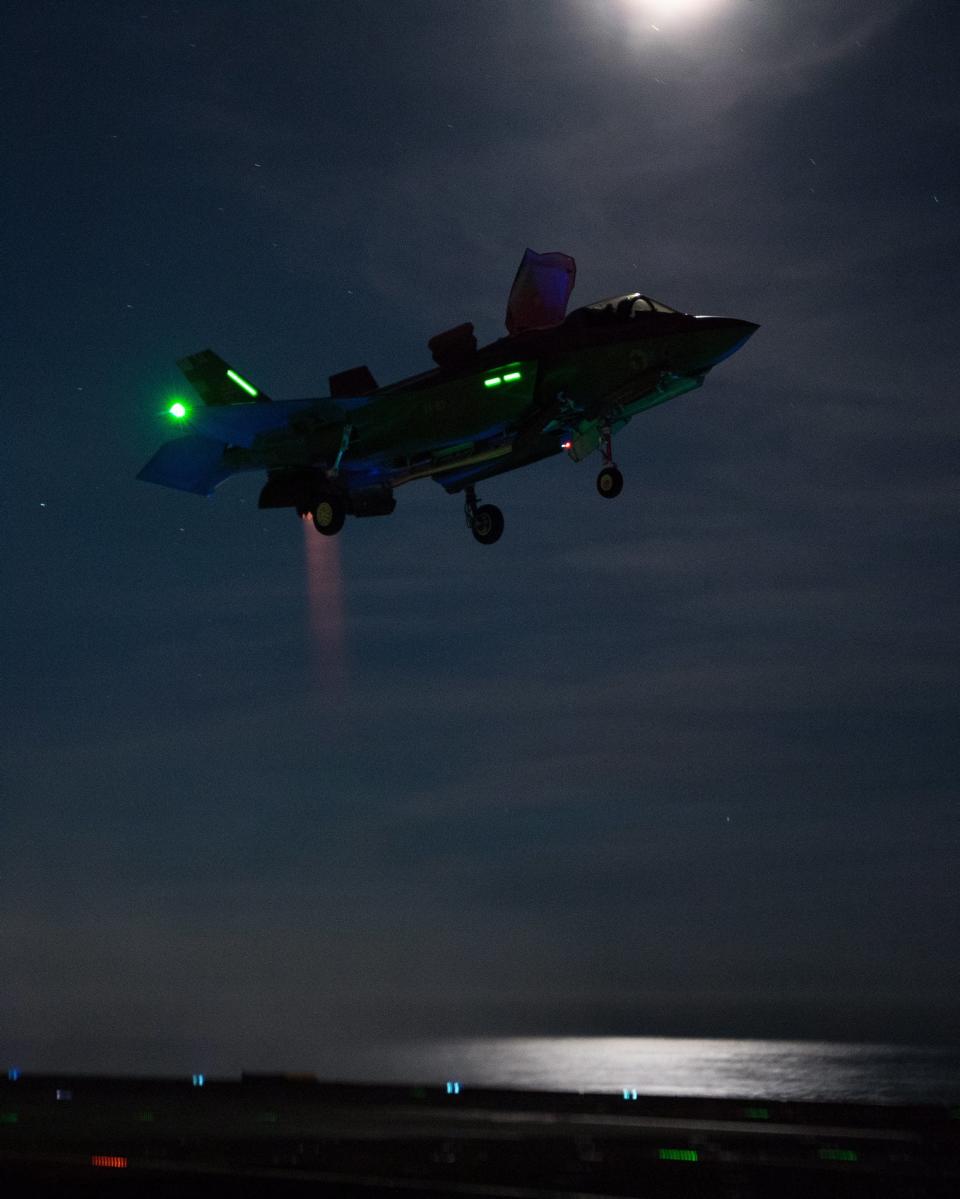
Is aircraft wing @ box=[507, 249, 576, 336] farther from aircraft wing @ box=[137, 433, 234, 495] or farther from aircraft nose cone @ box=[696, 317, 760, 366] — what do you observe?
aircraft wing @ box=[137, 433, 234, 495]

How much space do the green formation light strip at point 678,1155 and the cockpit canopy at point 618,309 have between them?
1962 centimetres

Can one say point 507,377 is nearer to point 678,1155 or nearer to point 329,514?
point 329,514

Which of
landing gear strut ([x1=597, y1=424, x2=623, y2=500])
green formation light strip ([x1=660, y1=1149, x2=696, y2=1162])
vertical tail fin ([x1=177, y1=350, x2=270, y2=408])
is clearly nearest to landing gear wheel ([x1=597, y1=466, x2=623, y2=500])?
landing gear strut ([x1=597, y1=424, x2=623, y2=500])

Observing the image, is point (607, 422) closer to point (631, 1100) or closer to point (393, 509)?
point (393, 509)

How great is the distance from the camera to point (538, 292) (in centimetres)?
3453

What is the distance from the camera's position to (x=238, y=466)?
124ft

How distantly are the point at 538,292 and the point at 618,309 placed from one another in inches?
135

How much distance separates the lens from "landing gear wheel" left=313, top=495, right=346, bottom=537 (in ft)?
120

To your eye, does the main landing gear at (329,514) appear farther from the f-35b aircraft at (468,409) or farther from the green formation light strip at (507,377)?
the green formation light strip at (507,377)

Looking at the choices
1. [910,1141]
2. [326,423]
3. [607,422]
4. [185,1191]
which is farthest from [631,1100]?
[326,423]

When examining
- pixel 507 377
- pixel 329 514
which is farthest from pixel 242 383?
pixel 507 377

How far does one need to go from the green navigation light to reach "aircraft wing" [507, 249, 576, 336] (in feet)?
28.2

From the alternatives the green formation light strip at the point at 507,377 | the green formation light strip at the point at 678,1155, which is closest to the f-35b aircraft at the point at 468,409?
the green formation light strip at the point at 507,377

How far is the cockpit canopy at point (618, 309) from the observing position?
103 feet
